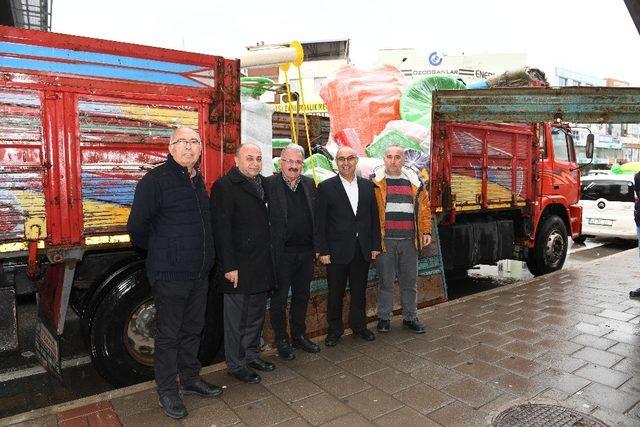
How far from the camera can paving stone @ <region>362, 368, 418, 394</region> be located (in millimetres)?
3371

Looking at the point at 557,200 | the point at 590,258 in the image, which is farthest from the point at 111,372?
the point at 590,258

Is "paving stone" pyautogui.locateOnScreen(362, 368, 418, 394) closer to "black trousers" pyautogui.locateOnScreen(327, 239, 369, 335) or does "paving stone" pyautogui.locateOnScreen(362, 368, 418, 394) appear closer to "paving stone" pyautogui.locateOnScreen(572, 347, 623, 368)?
"black trousers" pyautogui.locateOnScreen(327, 239, 369, 335)

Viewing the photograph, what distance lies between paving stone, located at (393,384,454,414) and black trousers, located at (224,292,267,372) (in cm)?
119

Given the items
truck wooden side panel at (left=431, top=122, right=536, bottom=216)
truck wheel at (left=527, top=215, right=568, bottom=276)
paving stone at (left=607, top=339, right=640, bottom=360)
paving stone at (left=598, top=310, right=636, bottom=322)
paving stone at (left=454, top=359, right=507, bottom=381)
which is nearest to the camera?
paving stone at (left=454, top=359, right=507, bottom=381)

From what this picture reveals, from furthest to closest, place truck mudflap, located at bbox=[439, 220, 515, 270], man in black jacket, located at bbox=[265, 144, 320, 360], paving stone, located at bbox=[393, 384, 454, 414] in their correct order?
truck mudflap, located at bbox=[439, 220, 515, 270], man in black jacket, located at bbox=[265, 144, 320, 360], paving stone, located at bbox=[393, 384, 454, 414]

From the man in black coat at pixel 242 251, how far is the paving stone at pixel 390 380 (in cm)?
90

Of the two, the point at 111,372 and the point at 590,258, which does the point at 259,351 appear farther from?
the point at 590,258

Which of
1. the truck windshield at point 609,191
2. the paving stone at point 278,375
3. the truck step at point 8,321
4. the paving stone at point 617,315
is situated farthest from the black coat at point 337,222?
the truck windshield at point 609,191

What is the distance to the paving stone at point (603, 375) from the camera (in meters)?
3.46

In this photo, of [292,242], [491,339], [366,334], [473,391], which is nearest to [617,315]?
[491,339]

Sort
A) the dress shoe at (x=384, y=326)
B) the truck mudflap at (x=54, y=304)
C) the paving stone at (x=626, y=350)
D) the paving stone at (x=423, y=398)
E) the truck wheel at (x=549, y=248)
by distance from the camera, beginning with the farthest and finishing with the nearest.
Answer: the truck wheel at (x=549, y=248) → the dress shoe at (x=384, y=326) → the paving stone at (x=626, y=350) → the truck mudflap at (x=54, y=304) → the paving stone at (x=423, y=398)

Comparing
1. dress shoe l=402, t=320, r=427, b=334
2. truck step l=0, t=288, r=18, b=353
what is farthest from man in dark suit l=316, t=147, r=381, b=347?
truck step l=0, t=288, r=18, b=353

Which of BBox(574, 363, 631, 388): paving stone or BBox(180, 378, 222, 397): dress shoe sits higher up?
BBox(180, 378, 222, 397): dress shoe

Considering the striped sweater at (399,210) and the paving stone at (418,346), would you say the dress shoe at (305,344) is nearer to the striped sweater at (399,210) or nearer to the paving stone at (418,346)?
the paving stone at (418,346)
